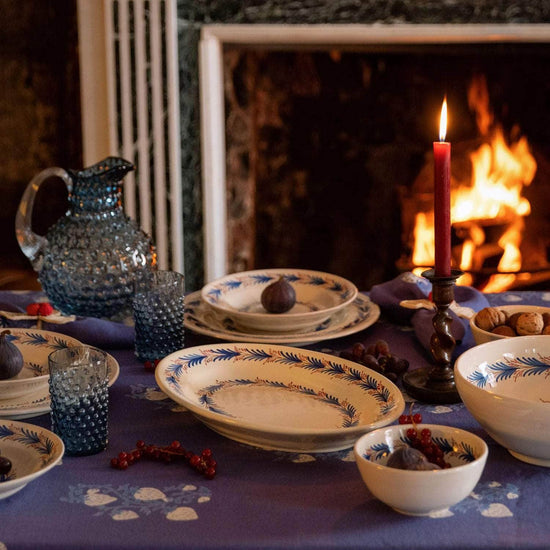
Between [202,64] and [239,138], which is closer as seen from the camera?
[202,64]

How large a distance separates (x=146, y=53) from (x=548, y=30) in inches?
42.5

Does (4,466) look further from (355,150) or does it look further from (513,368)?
(355,150)

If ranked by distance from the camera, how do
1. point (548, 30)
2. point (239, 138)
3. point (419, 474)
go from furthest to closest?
point (239, 138)
point (548, 30)
point (419, 474)

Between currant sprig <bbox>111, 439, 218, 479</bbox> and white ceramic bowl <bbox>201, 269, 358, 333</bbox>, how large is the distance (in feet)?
1.16

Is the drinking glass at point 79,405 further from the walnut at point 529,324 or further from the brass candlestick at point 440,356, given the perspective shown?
the walnut at point 529,324

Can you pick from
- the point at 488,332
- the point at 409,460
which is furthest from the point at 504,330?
the point at 409,460

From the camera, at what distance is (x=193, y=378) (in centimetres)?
103

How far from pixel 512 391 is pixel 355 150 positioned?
176 cm

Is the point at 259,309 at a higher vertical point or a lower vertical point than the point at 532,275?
higher

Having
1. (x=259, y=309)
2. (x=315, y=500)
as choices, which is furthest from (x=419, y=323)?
(x=315, y=500)

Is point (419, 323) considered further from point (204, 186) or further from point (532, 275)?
point (532, 275)

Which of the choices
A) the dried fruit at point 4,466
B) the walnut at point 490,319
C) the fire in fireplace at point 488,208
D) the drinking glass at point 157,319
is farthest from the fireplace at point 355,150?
the dried fruit at point 4,466

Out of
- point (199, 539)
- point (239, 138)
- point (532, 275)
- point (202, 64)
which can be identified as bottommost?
point (532, 275)

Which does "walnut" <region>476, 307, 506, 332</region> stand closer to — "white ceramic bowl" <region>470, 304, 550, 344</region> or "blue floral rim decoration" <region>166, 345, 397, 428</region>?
"white ceramic bowl" <region>470, 304, 550, 344</region>
